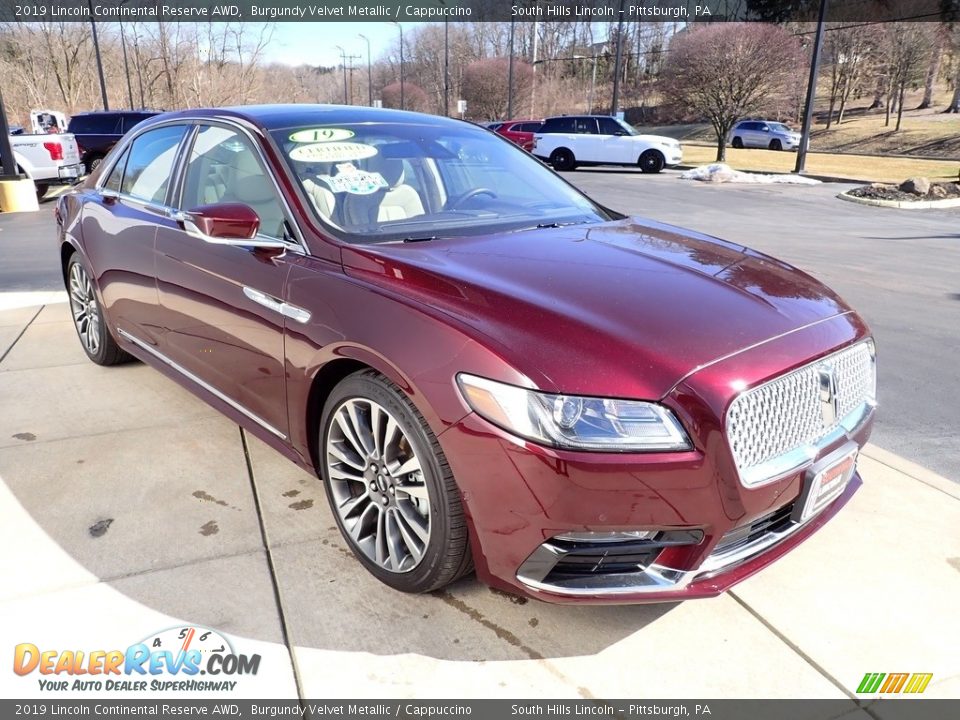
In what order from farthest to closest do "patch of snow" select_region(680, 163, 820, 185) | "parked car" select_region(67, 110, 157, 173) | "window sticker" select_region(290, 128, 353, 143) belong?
"patch of snow" select_region(680, 163, 820, 185), "parked car" select_region(67, 110, 157, 173), "window sticker" select_region(290, 128, 353, 143)

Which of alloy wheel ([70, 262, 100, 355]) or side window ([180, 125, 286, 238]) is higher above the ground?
side window ([180, 125, 286, 238])

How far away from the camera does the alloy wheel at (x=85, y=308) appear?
4.71m

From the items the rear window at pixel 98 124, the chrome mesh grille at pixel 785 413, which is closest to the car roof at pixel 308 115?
the chrome mesh grille at pixel 785 413

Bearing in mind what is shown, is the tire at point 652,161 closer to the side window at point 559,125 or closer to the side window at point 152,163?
the side window at point 559,125

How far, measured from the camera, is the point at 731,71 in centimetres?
2773

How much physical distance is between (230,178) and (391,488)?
1737 mm

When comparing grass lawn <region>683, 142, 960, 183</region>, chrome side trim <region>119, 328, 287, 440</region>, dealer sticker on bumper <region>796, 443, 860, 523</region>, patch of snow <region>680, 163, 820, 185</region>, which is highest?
dealer sticker on bumper <region>796, 443, 860, 523</region>

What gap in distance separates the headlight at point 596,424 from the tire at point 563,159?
74.8 feet

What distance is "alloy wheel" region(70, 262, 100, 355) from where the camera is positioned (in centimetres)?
471

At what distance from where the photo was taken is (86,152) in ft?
64.4

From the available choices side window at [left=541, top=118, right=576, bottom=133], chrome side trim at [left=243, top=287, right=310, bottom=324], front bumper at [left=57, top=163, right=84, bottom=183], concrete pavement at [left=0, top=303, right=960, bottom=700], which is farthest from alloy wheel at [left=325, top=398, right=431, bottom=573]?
side window at [left=541, top=118, right=576, bottom=133]

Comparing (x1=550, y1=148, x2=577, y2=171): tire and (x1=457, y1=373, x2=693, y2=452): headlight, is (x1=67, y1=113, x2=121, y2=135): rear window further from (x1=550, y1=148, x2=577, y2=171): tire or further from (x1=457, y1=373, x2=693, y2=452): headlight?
(x1=457, y1=373, x2=693, y2=452): headlight

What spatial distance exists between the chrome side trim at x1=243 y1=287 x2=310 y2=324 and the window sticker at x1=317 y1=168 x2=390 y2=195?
0.53 m
